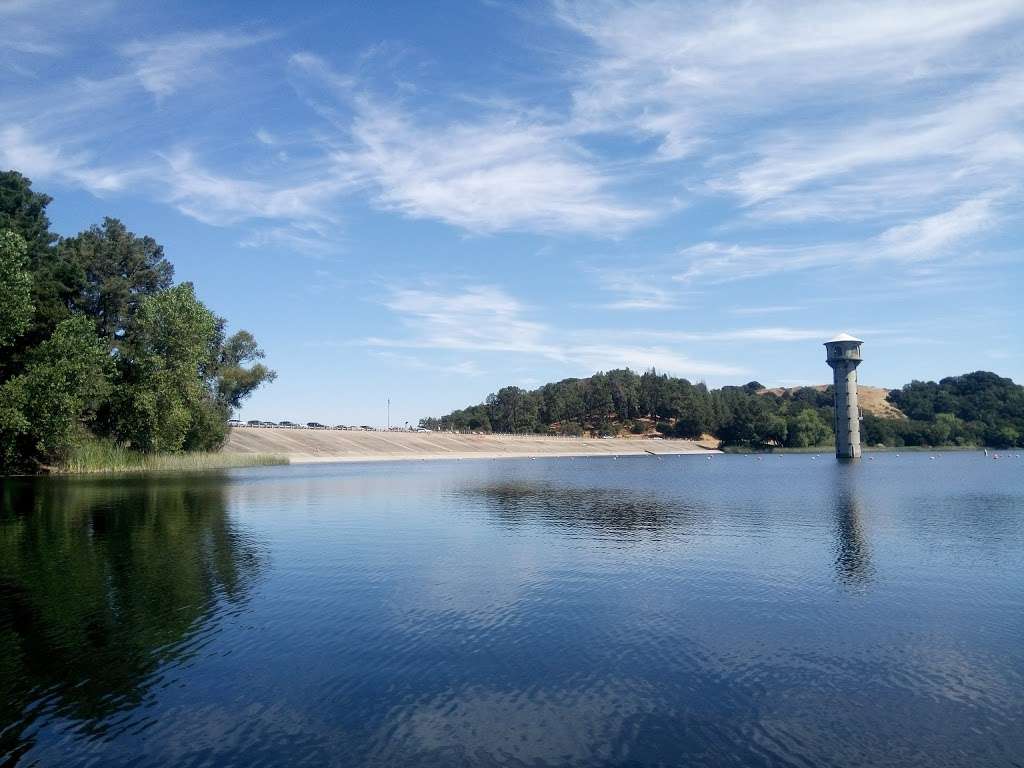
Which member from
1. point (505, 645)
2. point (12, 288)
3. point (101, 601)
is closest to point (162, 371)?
point (12, 288)

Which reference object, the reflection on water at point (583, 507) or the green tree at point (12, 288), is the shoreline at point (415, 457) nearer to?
the green tree at point (12, 288)

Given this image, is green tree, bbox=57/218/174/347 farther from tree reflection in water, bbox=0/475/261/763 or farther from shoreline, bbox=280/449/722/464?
tree reflection in water, bbox=0/475/261/763

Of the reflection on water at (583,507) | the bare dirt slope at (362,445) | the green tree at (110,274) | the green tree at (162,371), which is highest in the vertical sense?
the green tree at (110,274)

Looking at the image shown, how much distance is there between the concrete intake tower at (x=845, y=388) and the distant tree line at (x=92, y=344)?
132349mm

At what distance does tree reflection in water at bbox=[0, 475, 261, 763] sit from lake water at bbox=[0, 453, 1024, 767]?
0.11 m

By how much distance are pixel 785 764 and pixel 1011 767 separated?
385 cm

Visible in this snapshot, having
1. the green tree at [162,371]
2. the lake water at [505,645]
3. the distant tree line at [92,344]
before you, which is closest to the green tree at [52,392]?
the distant tree line at [92,344]

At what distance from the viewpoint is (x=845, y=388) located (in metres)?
171

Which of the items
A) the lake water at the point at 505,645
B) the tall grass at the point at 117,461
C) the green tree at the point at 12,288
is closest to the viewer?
the lake water at the point at 505,645

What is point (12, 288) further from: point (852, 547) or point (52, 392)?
point (852, 547)

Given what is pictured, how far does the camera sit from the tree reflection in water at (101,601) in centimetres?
1573

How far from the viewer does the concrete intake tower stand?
169 meters

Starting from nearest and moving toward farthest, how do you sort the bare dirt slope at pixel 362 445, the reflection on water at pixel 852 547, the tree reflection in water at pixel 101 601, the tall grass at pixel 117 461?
the tree reflection in water at pixel 101 601, the reflection on water at pixel 852 547, the tall grass at pixel 117 461, the bare dirt slope at pixel 362 445

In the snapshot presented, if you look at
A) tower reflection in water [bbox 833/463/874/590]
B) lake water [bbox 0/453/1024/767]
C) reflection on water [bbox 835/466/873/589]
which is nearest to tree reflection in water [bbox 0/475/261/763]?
lake water [bbox 0/453/1024/767]
